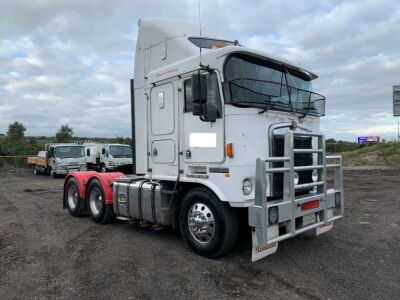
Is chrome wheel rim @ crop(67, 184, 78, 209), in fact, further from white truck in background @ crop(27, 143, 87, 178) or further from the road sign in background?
the road sign in background

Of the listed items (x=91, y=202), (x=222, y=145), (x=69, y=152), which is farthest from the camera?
(x=69, y=152)

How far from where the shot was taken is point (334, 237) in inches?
269

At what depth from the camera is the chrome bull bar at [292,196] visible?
487 centimetres

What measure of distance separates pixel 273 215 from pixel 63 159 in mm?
22989

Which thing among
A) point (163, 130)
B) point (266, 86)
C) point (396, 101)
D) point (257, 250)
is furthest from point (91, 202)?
point (396, 101)

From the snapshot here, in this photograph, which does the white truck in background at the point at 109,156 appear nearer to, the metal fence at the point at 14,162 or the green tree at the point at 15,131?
the metal fence at the point at 14,162

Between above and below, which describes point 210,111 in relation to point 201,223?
above

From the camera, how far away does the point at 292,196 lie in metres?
5.23

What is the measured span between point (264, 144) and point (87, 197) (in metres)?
5.05

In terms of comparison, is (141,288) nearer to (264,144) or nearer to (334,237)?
(264,144)

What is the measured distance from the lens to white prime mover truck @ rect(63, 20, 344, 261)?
17.3 feet

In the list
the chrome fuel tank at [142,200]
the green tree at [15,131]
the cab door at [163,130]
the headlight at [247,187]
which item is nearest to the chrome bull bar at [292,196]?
the headlight at [247,187]

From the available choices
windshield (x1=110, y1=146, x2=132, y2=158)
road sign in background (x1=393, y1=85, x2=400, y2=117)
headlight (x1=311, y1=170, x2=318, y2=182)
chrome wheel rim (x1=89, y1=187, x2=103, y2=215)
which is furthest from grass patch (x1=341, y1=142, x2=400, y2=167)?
headlight (x1=311, y1=170, x2=318, y2=182)

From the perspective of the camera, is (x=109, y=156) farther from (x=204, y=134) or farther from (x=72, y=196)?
(x=204, y=134)
